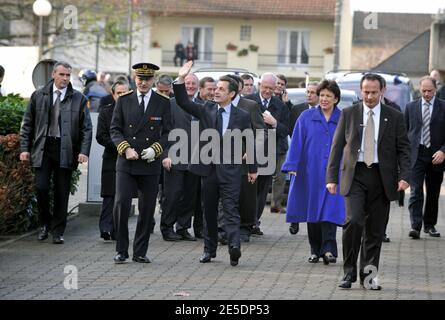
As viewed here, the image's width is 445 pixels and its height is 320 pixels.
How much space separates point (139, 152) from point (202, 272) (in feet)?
4.75

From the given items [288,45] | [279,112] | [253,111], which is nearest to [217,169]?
[253,111]

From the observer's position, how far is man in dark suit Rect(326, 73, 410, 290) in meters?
10.7

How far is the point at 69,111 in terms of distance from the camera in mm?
13664

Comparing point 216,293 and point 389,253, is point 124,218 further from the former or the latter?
point 389,253

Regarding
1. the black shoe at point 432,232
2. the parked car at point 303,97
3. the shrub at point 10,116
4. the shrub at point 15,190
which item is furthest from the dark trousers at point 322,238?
the parked car at point 303,97

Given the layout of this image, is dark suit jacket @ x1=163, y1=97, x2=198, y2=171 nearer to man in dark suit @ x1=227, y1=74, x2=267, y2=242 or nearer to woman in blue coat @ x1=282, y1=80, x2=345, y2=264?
man in dark suit @ x1=227, y1=74, x2=267, y2=242

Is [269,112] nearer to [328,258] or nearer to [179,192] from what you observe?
[179,192]

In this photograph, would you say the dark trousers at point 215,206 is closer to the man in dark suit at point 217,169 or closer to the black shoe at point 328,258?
the man in dark suit at point 217,169

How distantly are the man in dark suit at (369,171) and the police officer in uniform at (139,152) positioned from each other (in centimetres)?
221

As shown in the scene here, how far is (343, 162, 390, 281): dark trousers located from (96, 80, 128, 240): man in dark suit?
3944 millimetres

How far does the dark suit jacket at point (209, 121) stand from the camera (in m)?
12.2

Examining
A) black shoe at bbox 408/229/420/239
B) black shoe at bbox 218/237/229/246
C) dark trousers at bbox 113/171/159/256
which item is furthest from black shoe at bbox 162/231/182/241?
black shoe at bbox 408/229/420/239
